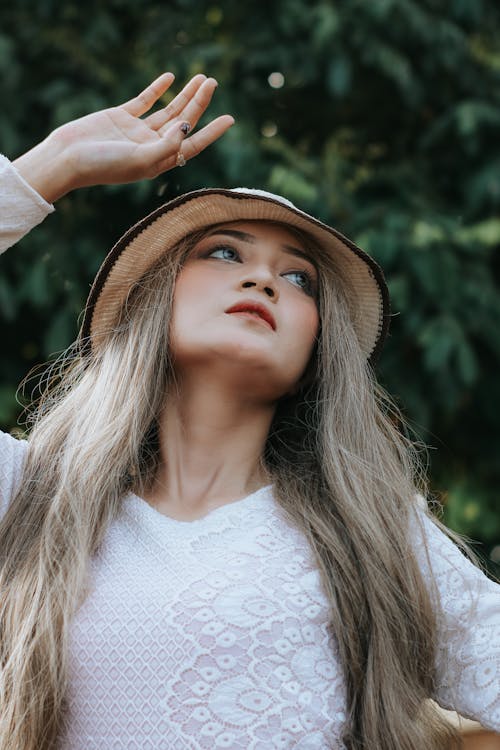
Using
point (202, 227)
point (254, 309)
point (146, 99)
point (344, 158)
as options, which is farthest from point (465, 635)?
point (344, 158)

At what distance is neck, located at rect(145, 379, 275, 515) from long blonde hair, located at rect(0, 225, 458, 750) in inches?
1.6

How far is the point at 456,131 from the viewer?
4.52 metres

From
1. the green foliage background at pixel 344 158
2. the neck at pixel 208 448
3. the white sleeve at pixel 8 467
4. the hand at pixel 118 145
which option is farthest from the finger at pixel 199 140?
the green foliage background at pixel 344 158

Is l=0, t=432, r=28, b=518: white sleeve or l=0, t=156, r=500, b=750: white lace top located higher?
l=0, t=432, r=28, b=518: white sleeve

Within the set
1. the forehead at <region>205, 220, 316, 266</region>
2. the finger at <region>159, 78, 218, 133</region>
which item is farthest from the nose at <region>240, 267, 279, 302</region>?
the finger at <region>159, 78, 218, 133</region>

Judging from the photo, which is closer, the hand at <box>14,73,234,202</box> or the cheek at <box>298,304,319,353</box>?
the hand at <box>14,73,234,202</box>

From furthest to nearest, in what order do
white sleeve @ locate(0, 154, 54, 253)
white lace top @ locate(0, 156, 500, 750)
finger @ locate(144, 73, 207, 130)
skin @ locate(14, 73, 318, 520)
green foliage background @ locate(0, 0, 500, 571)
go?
green foliage background @ locate(0, 0, 500, 571) < finger @ locate(144, 73, 207, 130) < skin @ locate(14, 73, 318, 520) < white sleeve @ locate(0, 154, 54, 253) < white lace top @ locate(0, 156, 500, 750)

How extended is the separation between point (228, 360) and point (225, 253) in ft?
0.87

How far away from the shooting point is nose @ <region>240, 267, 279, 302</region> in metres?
2.16

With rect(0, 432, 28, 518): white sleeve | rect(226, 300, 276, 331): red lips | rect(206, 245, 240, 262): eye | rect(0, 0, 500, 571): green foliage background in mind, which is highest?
rect(206, 245, 240, 262): eye

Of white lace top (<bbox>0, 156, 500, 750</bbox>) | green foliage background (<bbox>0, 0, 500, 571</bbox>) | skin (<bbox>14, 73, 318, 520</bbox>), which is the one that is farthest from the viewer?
green foliage background (<bbox>0, 0, 500, 571</bbox>)

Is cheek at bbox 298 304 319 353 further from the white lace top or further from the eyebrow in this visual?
the white lace top

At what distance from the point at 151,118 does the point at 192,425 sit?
643mm

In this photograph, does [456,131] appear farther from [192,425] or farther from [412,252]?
[192,425]
